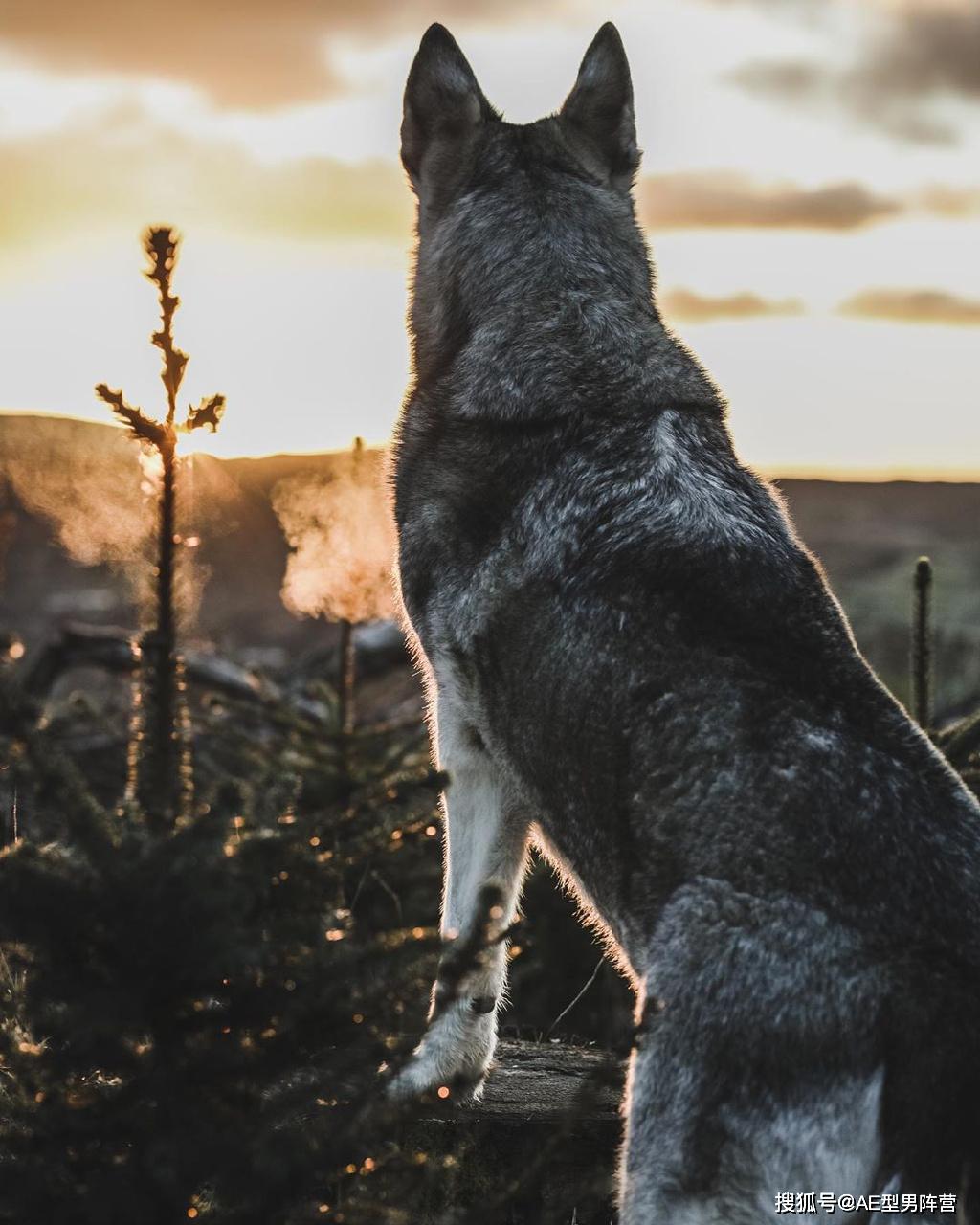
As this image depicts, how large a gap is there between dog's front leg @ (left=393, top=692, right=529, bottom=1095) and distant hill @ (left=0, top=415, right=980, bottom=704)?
49.3 inches

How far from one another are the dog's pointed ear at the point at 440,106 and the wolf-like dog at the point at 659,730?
11 millimetres

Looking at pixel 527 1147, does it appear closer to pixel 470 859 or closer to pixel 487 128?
pixel 470 859

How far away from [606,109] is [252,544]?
2477cm

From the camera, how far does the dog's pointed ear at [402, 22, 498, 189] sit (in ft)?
15.9

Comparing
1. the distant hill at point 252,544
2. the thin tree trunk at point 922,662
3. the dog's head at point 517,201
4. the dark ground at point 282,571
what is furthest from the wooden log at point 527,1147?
the dog's head at point 517,201

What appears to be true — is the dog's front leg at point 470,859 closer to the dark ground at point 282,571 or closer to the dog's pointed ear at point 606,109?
the dark ground at point 282,571

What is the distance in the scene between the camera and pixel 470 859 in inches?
173

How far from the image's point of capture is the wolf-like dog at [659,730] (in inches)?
116

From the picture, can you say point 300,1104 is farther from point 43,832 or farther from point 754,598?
point 43,832

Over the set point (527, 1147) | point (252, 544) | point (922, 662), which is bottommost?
point (527, 1147)

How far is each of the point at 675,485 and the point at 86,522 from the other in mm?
2365

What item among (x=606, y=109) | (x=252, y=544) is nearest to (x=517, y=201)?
(x=606, y=109)

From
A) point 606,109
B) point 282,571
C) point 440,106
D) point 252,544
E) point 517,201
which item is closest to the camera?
point 517,201

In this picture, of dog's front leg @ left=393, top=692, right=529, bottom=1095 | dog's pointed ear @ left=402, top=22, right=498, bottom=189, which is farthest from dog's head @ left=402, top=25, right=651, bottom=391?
dog's front leg @ left=393, top=692, right=529, bottom=1095
